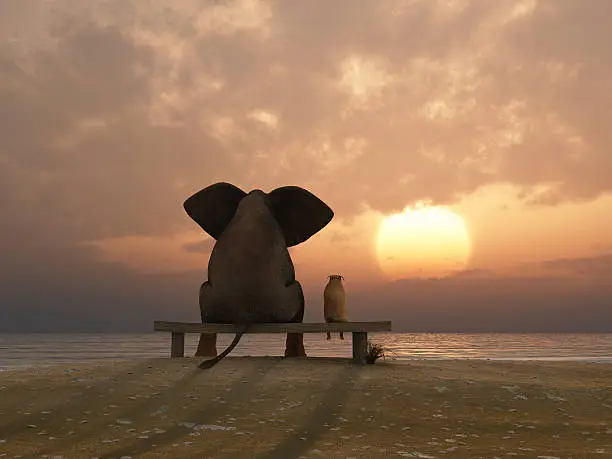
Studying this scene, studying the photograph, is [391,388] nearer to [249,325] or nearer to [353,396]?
[353,396]

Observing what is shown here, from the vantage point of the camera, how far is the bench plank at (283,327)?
9.66 m

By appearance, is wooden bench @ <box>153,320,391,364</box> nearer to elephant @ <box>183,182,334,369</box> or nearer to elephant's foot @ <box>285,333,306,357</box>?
elephant @ <box>183,182,334,369</box>

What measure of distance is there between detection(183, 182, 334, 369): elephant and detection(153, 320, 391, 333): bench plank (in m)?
0.20

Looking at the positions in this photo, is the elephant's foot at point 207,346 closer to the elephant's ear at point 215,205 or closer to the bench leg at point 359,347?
the elephant's ear at point 215,205

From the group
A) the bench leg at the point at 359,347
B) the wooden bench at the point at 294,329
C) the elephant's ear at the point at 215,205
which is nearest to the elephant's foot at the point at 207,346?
the wooden bench at the point at 294,329

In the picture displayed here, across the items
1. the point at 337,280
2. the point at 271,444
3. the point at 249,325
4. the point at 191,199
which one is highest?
the point at 191,199

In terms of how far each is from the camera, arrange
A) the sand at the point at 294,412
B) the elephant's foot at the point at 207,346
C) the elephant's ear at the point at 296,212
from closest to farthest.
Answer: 1. the sand at the point at 294,412
2. the elephant's foot at the point at 207,346
3. the elephant's ear at the point at 296,212

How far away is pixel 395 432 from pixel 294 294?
4.69 metres

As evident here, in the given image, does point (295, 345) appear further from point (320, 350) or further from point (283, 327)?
point (320, 350)

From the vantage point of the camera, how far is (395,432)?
6.06m

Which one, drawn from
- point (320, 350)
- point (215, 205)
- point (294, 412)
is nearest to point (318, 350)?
point (320, 350)

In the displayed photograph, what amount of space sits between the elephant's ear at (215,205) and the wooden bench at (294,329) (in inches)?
87.4

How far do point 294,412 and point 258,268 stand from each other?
394 centimetres

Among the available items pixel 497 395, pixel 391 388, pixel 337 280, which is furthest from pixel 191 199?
pixel 497 395
